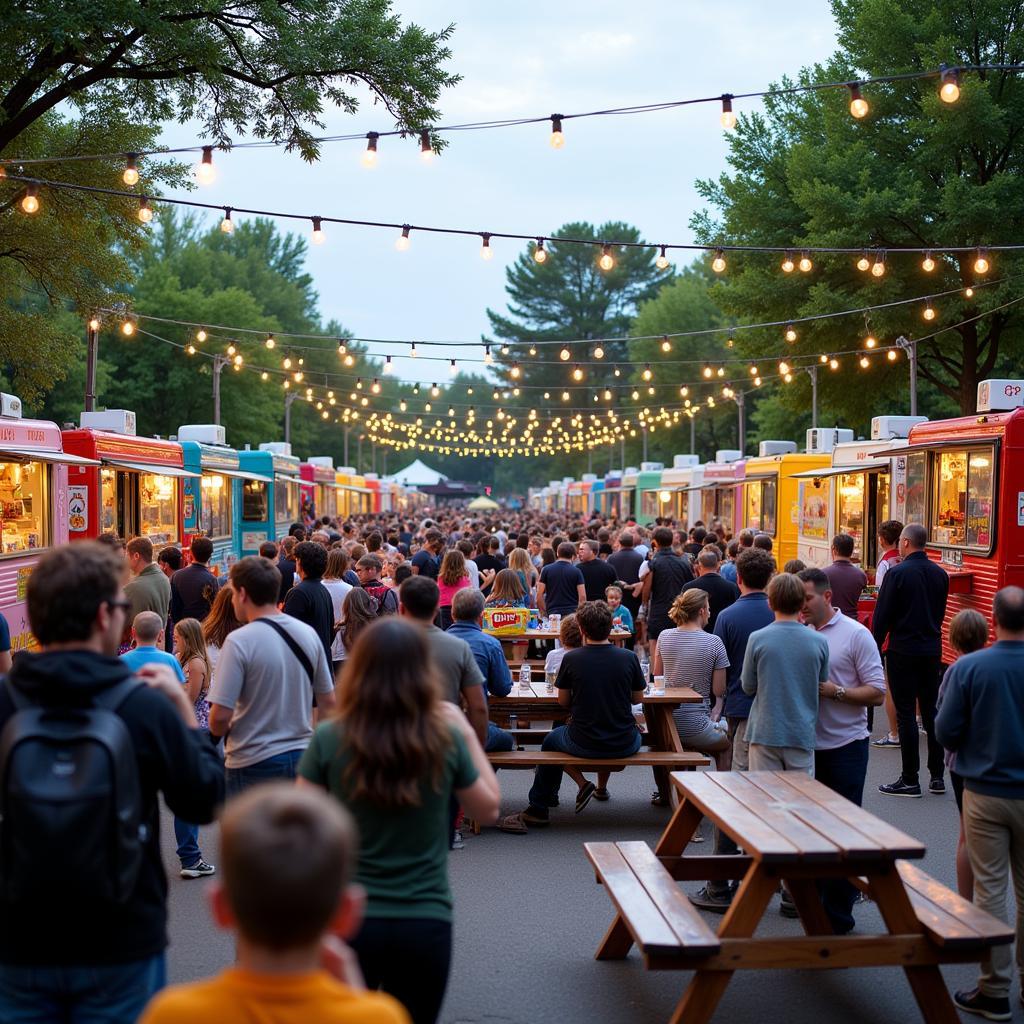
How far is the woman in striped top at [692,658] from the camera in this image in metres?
8.55

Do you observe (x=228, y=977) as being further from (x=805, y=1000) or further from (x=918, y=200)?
(x=918, y=200)

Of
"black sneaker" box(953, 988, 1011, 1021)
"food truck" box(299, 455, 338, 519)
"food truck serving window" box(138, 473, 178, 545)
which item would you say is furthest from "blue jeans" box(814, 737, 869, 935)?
"food truck" box(299, 455, 338, 519)

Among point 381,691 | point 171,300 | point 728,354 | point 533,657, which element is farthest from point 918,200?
point 728,354

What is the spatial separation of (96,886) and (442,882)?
974 millimetres

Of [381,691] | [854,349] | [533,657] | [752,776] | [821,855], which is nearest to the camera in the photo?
[381,691]

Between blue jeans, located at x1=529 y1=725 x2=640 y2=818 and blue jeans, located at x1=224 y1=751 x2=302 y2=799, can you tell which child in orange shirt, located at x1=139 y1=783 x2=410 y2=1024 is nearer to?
blue jeans, located at x1=224 y1=751 x2=302 y2=799

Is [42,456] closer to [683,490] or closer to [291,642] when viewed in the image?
[291,642]

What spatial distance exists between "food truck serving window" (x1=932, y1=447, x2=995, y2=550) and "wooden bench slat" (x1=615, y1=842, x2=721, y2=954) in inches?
324

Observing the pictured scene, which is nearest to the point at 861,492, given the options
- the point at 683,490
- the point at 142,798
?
the point at 683,490

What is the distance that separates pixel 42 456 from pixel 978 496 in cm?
1017

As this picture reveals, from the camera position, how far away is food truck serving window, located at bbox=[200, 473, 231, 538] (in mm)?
23359

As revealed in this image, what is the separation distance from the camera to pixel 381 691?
11.1 feet

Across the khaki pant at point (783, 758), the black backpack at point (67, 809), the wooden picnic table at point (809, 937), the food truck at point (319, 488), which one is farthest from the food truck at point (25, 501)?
the food truck at point (319, 488)

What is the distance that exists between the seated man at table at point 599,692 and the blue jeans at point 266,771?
2794 millimetres
